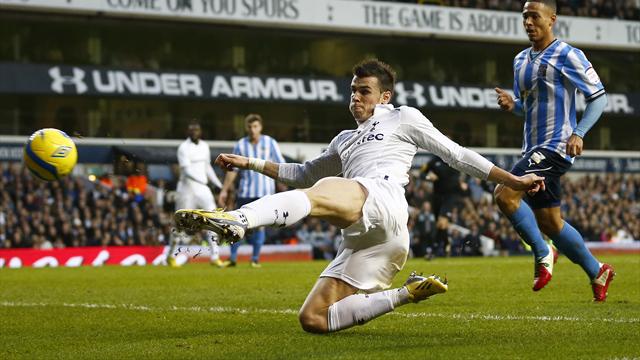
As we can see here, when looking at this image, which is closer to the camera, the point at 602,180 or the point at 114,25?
the point at 114,25

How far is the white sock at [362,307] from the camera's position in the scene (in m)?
6.51

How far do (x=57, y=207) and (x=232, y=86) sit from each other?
12.9m

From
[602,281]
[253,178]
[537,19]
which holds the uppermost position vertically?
[537,19]

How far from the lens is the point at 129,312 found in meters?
8.73

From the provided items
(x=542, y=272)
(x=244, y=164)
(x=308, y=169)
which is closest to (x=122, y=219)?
(x=542, y=272)

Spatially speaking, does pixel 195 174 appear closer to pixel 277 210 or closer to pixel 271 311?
pixel 271 311

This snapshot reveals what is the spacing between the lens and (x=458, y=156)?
21.4 ft

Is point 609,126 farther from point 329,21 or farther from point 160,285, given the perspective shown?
point 160,285

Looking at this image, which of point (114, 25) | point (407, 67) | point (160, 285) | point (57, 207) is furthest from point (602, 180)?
point (160, 285)

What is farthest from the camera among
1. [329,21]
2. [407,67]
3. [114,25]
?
[407,67]

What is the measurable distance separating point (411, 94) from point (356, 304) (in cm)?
3438

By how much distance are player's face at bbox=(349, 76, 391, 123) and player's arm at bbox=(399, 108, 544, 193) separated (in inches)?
10.6

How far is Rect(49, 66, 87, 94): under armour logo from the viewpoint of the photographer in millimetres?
33938

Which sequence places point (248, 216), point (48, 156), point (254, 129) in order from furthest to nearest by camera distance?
point (254, 129), point (48, 156), point (248, 216)
